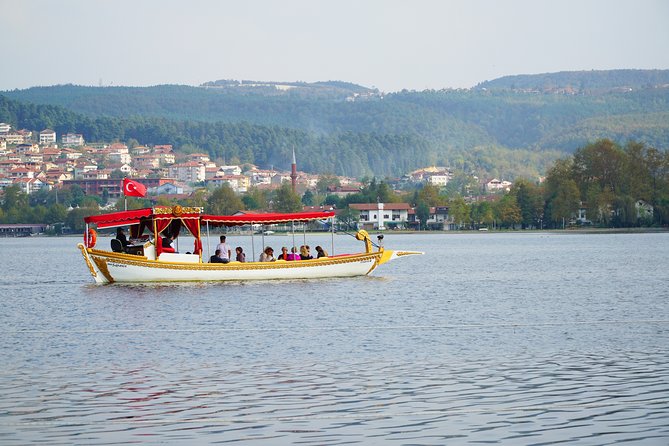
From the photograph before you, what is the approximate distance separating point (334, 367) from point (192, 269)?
2284cm

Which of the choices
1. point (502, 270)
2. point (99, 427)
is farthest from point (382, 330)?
point (502, 270)

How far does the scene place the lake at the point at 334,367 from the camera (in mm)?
18094

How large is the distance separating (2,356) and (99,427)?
9.11 m

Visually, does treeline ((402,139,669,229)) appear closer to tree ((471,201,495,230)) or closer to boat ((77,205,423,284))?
tree ((471,201,495,230))

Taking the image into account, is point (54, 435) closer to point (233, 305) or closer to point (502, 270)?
point (233, 305)

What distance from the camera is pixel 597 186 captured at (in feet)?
497

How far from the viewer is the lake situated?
18094 mm

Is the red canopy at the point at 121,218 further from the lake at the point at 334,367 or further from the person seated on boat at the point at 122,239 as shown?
the lake at the point at 334,367

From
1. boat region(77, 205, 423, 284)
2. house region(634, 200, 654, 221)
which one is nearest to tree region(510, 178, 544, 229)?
house region(634, 200, 654, 221)

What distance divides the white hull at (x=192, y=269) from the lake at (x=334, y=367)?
87cm

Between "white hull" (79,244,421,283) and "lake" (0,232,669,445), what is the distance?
2.85 feet

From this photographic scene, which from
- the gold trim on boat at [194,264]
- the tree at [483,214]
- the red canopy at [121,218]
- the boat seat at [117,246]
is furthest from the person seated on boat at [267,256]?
the tree at [483,214]

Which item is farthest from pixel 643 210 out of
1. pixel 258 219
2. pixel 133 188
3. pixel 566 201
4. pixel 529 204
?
pixel 133 188

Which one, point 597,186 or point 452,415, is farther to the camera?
point 597,186
